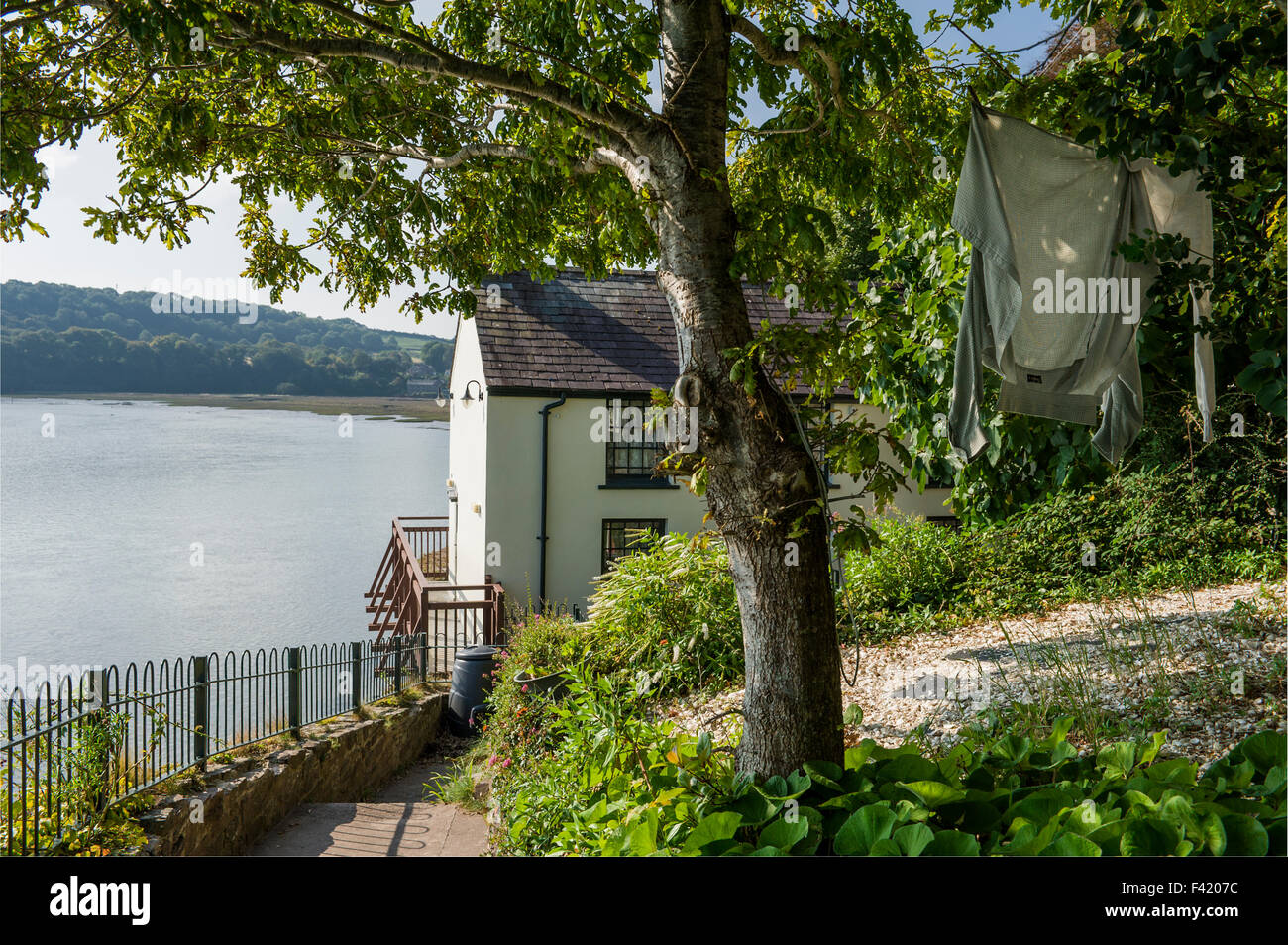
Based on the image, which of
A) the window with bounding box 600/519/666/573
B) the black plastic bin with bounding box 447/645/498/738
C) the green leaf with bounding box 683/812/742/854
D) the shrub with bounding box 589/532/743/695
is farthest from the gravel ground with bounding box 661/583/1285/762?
the window with bounding box 600/519/666/573

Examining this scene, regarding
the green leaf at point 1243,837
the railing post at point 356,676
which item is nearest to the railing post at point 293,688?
the railing post at point 356,676

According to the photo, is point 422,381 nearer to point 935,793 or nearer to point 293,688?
point 293,688

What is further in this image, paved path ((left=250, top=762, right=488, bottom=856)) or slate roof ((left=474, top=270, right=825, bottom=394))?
slate roof ((left=474, top=270, right=825, bottom=394))

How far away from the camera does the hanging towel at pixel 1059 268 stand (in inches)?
137

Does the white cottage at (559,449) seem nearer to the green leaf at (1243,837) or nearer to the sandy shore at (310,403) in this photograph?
the sandy shore at (310,403)

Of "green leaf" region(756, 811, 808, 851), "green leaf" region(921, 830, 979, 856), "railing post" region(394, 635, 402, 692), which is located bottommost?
"railing post" region(394, 635, 402, 692)

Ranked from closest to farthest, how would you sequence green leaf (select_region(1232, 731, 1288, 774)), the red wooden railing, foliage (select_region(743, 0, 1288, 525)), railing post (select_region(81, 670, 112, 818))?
green leaf (select_region(1232, 731, 1288, 774)) → foliage (select_region(743, 0, 1288, 525)) → railing post (select_region(81, 670, 112, 818)) → the red wooden railing

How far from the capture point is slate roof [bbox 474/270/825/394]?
1237 centimetres

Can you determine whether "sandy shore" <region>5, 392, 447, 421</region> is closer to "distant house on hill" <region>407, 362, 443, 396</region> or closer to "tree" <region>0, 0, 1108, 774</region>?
"distant house on hill" <region>407, 362, 443, 396</region>

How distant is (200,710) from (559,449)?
693 centimetres

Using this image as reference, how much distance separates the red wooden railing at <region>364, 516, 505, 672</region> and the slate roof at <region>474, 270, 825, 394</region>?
3222 millimetres

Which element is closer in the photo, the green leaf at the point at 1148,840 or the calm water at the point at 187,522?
the green leaf at the point at 1148,840

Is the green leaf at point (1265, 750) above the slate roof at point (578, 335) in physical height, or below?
below

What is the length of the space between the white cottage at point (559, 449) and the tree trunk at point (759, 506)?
8.46 metres
